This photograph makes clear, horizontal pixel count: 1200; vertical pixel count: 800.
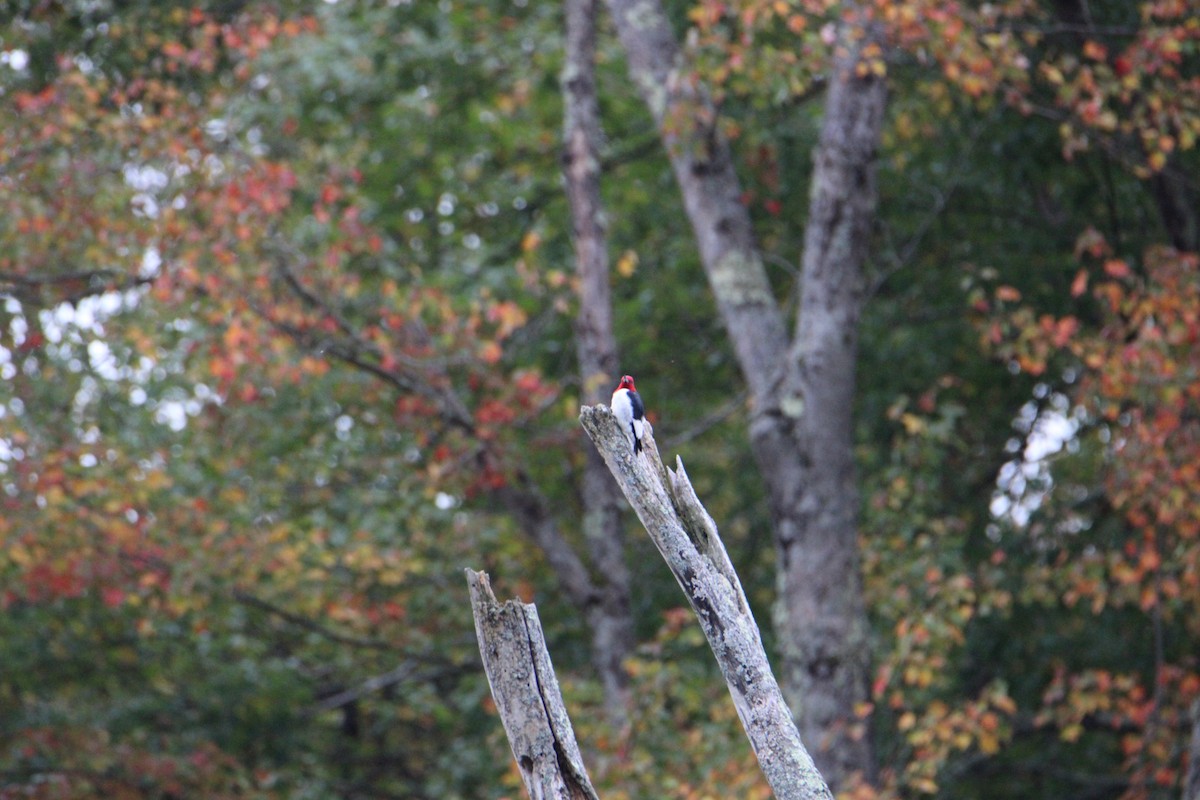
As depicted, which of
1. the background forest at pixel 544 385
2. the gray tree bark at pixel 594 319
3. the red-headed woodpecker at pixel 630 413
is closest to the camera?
the red-headed woodpecker at pixel 630 413

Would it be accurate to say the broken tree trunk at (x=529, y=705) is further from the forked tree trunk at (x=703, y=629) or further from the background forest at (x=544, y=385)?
the background forest at (x=544, y=385)

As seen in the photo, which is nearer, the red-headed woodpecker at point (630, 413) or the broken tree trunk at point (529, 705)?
the broken tree trunk at point (529, 705)

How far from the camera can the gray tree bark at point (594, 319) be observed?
36.4 feet

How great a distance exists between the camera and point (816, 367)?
9742 millimetres

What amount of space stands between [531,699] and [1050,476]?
8.56 metres

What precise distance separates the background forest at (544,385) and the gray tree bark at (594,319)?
0.19 feet

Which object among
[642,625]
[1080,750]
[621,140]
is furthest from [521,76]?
[1080,750]

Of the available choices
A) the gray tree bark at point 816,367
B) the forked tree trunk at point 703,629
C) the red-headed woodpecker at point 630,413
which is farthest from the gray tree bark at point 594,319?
the forked tree trunk at point 703,629

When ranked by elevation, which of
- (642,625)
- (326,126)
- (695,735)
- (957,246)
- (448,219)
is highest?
(326,126)

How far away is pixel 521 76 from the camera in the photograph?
47.0 ft

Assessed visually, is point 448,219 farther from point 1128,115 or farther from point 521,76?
point 1128,115

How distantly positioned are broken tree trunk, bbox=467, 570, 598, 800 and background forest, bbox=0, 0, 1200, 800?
15.2 ft

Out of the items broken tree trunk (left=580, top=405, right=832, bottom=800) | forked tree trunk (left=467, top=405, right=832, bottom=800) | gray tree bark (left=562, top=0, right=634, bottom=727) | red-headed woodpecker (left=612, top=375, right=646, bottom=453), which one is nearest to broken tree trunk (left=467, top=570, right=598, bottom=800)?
forked tree trunk (left=467, top=405, right=832, bottom=800)

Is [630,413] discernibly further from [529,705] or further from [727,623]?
[529,705]
